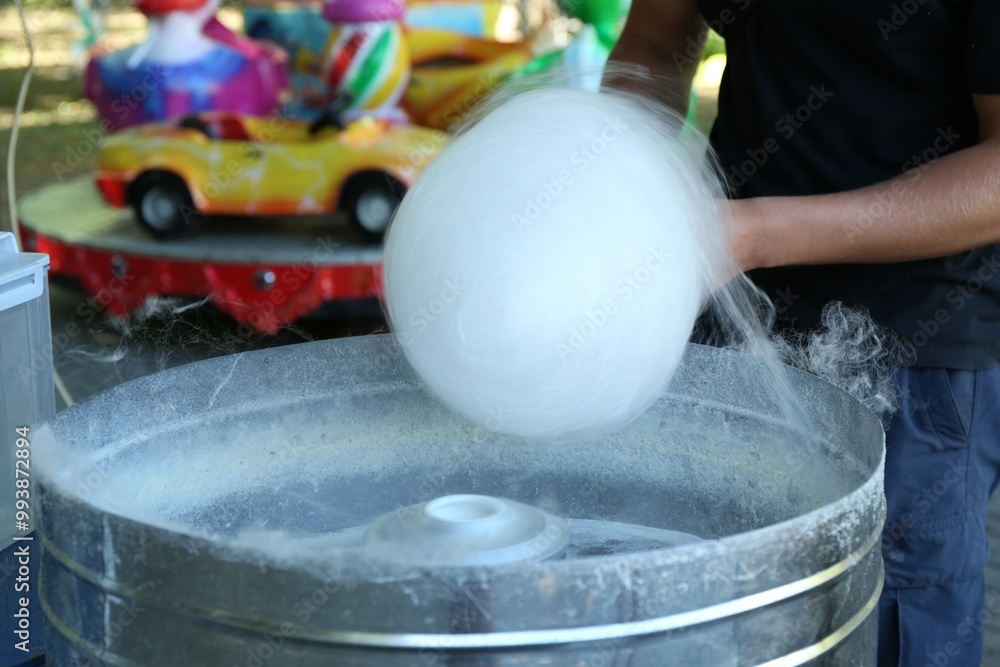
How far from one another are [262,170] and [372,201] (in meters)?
0.32

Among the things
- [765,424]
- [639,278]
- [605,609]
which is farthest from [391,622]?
[765,424]

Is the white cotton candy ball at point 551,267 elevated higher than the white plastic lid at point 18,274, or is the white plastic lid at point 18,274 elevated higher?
the white cotton candy ball at point 551,267

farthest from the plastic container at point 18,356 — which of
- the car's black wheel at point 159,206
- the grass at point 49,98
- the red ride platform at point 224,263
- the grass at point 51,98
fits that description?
the grass at point 51,98

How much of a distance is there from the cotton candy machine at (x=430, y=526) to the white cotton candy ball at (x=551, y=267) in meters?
0.12

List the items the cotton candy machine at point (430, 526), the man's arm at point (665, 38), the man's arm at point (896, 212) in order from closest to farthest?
the cotton candy machine at point (430, 526) < the man's arm at point (896, 212) < the man's arm at point (665, 38)

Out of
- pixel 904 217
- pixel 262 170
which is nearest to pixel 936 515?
pixel 904 217

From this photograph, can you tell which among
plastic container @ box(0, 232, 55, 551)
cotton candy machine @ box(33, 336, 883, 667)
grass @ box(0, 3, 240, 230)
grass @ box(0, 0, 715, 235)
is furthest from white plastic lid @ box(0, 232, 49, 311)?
grass @ box(0, 0, 715, 235)

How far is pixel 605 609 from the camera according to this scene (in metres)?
0.63

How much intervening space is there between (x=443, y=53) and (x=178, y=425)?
2.95 meters

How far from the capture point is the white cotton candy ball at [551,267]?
81 centimetres

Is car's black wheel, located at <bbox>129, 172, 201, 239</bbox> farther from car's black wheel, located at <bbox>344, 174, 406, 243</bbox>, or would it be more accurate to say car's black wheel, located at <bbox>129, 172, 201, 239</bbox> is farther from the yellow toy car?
car's black wheel, located at <bbox>344, 174, 406, 243</bbox>

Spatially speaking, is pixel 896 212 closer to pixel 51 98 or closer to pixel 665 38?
pixel 665 38

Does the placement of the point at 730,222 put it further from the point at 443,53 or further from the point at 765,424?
the point at 443,53

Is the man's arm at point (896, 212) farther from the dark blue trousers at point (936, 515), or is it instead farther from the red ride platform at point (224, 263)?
the red ride platform at point (224, 263)
